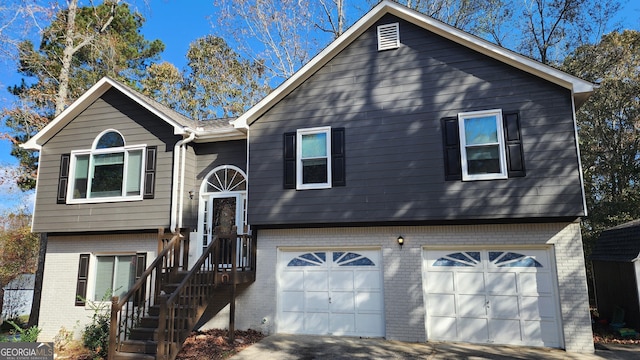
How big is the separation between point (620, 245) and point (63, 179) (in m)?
15.5

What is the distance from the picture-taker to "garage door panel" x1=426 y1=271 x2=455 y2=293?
9609mm

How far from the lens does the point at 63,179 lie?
11.8 meters

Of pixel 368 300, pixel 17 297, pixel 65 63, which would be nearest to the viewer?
pixel 368 300

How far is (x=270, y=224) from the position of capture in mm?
10258

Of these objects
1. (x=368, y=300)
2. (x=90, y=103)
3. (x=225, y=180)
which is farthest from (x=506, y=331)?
(x=90, y=103)

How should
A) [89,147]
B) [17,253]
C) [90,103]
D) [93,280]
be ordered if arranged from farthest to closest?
[17,253] → [90,103] → [89,147] → [93,280]

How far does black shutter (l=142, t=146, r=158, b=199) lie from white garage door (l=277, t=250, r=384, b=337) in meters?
3.86

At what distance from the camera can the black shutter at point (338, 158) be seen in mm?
9961

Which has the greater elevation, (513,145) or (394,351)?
(513,145)

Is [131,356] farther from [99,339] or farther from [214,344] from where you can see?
[214,344]

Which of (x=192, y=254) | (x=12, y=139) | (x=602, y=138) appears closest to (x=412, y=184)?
(x=192, y=254)

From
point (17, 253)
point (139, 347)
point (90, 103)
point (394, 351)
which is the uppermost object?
point (90, 103)

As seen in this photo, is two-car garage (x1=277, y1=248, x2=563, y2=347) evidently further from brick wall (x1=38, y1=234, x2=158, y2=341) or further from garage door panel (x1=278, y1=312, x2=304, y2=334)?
brick wall (x1=38, y1=234, x2=158, y2=341)

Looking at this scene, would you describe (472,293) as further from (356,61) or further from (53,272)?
(53,272)
